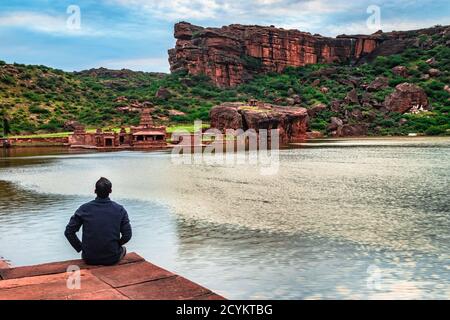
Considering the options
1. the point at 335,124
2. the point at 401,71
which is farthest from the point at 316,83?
the point at 335,124

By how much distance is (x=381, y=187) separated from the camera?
2277 cm

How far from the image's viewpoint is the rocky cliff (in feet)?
453

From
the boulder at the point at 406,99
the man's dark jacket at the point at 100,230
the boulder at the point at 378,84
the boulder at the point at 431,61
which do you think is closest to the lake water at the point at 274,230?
the man's dark jacket at the point at 100,230

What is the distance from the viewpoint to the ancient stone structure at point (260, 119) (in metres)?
82.1

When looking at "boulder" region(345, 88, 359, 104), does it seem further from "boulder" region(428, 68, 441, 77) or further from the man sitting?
the man sitting

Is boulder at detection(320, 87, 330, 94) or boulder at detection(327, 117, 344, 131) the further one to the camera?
boulder at detection(320, 87, 330, 94)

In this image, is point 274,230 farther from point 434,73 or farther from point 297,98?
point 434,73

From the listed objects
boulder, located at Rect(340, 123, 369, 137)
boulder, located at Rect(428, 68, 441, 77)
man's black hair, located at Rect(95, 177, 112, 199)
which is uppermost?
boulder, located at Rect(428, 68, 441, 77)

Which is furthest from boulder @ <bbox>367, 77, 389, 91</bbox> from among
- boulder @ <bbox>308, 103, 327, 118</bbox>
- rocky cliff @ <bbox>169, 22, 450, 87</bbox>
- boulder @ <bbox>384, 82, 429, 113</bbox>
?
rocky cliff @ <bbox>169, 22, 450, 87</bbox>

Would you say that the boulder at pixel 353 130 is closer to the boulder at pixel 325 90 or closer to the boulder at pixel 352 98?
the boulder at pixel 352 98

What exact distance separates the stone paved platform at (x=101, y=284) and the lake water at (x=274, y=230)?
205 cm

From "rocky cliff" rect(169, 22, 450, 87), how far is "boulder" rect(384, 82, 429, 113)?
4649cm

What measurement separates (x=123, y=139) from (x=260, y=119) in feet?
81.0
